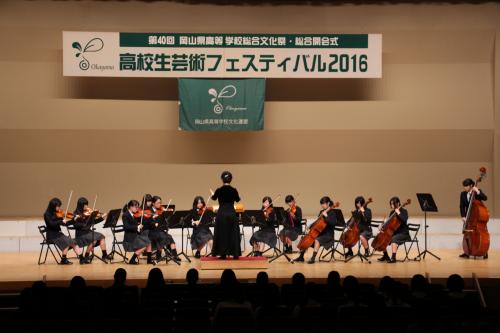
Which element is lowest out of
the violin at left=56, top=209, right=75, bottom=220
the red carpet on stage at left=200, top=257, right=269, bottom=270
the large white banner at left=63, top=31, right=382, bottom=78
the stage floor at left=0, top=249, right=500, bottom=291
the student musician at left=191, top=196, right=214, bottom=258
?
the stage floor at left=0, top=249, right=500, bottom=291

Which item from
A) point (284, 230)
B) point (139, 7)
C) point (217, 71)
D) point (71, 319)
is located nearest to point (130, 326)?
point (71, 319)

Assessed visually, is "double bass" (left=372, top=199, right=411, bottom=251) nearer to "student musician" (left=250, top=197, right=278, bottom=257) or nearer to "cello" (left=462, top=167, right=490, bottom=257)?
"cello" (left=462, top=167, right=490, bottom=257)

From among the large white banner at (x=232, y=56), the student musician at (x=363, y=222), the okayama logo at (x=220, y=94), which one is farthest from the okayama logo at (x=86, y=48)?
the student musician at (x=363, y=222)

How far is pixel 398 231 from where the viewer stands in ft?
46.7

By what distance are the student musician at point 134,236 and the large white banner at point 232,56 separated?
13.8 feet

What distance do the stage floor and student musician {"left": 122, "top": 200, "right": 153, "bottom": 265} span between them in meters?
0.29

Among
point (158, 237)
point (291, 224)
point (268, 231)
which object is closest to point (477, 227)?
point (291, 224)

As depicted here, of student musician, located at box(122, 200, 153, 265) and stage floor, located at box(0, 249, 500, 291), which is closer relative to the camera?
stage floor, located at box(0, 249, 500, 291)

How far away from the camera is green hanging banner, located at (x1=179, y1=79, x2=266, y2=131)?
56.4ft

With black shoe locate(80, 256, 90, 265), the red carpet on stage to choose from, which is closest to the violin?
black shoe locate(80, 256, 90, 265)

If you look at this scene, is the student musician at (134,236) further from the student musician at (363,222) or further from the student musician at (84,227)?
the student musician at (363,222)

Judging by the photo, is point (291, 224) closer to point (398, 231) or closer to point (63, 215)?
point (398, 231)

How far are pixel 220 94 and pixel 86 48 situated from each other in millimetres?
3131

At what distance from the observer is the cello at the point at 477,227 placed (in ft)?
46.5
